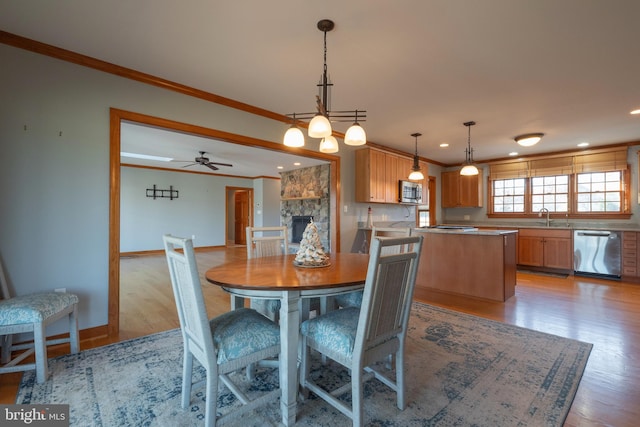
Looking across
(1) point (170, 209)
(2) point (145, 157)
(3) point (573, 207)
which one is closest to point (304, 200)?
(2) point (145, 157)

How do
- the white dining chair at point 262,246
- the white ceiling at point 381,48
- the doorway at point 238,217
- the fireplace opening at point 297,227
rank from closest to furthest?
the white ceiling at point 381,48 → the white dining chair at point 262,246 → the fireplace opening at point 297,227 → the doorway at point 238,217

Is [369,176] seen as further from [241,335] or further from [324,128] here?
[241,335]

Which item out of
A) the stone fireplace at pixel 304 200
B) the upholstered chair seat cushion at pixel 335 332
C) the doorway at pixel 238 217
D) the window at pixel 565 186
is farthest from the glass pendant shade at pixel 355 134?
the doorway at pixel 238 217

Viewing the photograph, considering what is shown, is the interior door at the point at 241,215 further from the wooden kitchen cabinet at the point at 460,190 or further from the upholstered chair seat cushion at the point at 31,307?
the upholstered chair seat cushion at the point at 31,307

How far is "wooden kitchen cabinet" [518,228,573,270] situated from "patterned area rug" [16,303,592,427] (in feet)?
11.8

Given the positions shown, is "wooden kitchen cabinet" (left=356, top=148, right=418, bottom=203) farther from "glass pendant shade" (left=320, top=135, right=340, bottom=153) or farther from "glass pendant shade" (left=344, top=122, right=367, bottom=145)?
"glass pendant shade" (left=344, top=122, right=367, bottom=145)

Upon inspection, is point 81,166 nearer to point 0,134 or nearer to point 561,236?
point 0,134

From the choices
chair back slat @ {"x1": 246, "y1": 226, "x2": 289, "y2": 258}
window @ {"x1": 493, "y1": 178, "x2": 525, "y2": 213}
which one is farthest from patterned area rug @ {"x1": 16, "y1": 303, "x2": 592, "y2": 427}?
window @ {"x1": 493, "y1": 178, "x2": 525, "y2": 213}

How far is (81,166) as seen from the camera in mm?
2443

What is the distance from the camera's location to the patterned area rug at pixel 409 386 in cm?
157

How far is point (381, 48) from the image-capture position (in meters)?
2.23

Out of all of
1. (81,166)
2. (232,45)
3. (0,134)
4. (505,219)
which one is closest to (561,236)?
(505,219)

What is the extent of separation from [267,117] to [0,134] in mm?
2354

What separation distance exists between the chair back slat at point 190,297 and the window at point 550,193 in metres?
6.99
